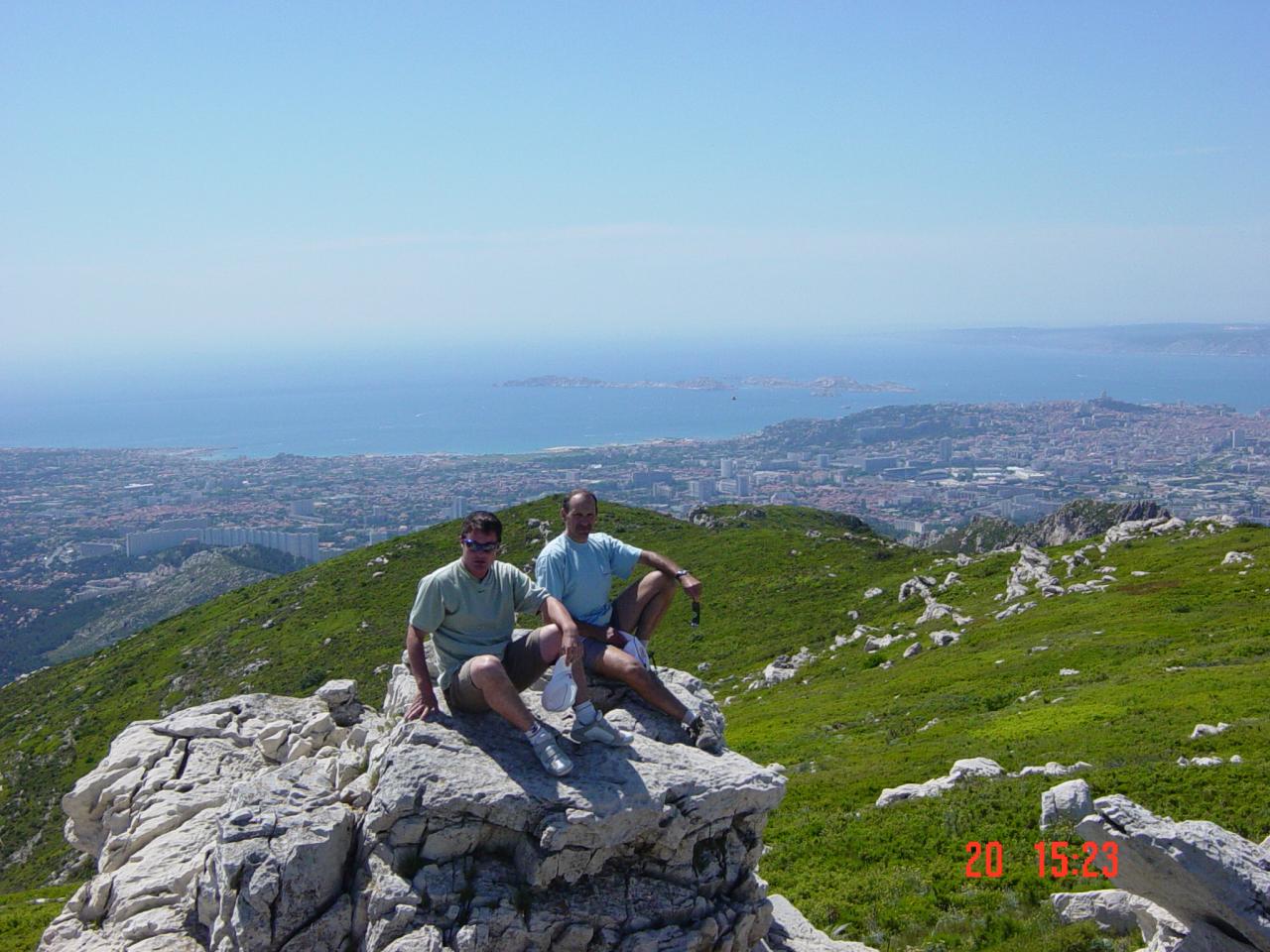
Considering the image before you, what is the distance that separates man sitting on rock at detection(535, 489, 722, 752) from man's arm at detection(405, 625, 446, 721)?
6.09 feet

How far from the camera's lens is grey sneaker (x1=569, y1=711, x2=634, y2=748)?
31.8 feet

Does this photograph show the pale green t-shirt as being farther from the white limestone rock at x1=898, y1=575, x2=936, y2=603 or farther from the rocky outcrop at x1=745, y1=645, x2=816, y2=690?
the white limestone rock at x1=898, y1=575, x2=936, y2=603

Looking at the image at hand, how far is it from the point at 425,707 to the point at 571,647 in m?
1.97

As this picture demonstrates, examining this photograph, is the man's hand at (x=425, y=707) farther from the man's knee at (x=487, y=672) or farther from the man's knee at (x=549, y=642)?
the man's knee at (x=549, y=642)

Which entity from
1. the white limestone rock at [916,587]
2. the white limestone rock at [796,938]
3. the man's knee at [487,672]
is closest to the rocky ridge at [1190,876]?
the white limestone rock at [796,938]

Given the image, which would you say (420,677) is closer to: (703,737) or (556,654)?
(556,654)

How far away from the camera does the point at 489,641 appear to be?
33.9 ft

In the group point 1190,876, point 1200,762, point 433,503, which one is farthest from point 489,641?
point 433,503

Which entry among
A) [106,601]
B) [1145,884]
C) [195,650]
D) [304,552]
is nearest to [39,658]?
[106,601]

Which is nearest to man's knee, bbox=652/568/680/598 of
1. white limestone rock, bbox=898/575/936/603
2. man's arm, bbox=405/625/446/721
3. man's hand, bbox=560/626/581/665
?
man's hand, bbox=560/626/581/665

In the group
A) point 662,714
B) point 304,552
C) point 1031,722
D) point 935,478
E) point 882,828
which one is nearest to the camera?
point 662,714

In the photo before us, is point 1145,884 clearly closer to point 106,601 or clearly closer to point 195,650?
point 195,650

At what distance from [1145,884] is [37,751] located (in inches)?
1861

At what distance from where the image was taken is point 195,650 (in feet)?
161
